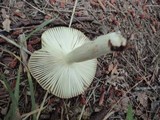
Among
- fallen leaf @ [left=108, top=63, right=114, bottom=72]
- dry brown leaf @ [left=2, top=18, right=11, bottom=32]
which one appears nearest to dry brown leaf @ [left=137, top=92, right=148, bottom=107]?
fallen leaf @ [left=108, top=63, right=114, bottom=72]

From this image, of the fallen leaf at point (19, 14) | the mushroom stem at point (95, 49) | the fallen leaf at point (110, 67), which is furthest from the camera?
the fallen leaf at point (110, 67)

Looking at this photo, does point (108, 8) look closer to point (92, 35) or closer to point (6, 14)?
point (92, 35)

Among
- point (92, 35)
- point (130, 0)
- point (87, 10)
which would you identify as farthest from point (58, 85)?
point (130, 0)

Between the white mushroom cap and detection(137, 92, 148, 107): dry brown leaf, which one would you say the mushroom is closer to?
the white mushroom cap

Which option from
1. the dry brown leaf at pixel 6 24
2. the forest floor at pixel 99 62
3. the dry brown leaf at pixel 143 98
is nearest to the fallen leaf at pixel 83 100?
the forest floor at pixel 99 62

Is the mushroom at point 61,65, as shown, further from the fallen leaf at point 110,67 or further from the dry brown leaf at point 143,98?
the dry brown leaf at point 143,98

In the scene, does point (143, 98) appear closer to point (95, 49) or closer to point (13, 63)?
point (95, 49)

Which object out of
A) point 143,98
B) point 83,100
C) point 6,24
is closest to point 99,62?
point 83,100
